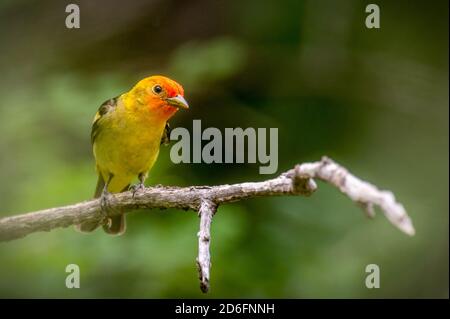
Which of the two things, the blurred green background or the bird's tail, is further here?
the blurred green background

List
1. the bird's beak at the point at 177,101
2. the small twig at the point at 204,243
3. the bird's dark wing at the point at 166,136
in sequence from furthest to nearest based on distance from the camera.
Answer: the bird's dark wing at the point at 166,136 < the bird's beak at the point at 177,101 < the small twig at the point at 204,243

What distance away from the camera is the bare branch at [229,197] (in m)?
2.31

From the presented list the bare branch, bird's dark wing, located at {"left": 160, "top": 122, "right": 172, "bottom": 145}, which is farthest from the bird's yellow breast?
the bare branch

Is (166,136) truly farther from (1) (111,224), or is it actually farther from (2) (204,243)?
(2) (204,243)

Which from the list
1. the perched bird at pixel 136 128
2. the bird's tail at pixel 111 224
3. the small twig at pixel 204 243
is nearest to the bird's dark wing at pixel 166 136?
the perched bird at pixel 136 128

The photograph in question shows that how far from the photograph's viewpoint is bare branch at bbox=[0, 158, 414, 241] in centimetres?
231

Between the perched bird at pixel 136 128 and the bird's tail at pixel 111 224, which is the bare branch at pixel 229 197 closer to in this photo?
the perched bird at pixel 136 128

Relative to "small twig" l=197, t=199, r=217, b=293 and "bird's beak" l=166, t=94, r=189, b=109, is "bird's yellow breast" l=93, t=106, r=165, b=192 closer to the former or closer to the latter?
"bird's beak" l=166, t=94, r=189, b=109

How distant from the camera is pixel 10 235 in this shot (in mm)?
3850

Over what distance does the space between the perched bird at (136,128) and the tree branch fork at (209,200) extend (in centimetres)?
49

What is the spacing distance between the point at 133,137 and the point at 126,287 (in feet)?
4.36

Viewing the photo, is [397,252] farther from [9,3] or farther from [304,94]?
[9,3]

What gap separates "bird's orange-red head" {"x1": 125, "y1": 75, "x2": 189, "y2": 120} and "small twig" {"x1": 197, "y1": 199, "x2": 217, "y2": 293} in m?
1.14
